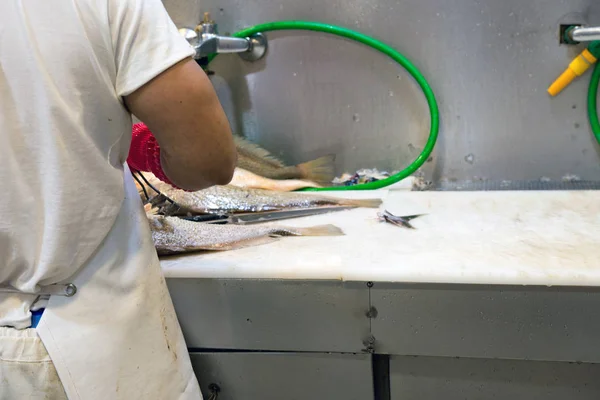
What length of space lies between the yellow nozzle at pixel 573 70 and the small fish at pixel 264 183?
71cm

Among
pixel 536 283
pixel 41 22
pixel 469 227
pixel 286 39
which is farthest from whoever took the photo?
pixel 286 39

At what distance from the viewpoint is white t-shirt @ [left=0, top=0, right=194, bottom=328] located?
570mm

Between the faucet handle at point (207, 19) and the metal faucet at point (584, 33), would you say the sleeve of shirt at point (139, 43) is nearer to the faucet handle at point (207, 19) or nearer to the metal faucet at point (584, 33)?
the faucet handle at point (207, 19)

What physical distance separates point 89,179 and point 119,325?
0.24m

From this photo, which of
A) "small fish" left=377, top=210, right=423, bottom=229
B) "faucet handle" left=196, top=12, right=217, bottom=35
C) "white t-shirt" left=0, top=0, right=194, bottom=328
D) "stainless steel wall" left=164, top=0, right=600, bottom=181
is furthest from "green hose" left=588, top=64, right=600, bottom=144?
"white t-shirt" left=0, top=0, right=194, bottom=328

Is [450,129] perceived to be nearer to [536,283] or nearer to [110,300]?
[536,283]

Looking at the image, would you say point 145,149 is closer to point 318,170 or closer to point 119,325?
point 119,325

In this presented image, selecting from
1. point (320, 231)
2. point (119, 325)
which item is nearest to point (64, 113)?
point (119, 325)

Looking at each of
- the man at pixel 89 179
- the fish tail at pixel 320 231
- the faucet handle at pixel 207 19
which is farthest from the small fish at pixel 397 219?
the faucet handle at pixel 207 19

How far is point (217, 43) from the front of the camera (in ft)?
4.63

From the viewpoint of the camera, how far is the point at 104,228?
2.33 ft

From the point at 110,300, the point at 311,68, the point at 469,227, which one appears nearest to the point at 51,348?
the point at 110,300

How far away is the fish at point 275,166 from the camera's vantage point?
61.5 inches

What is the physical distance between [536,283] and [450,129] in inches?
29.6
